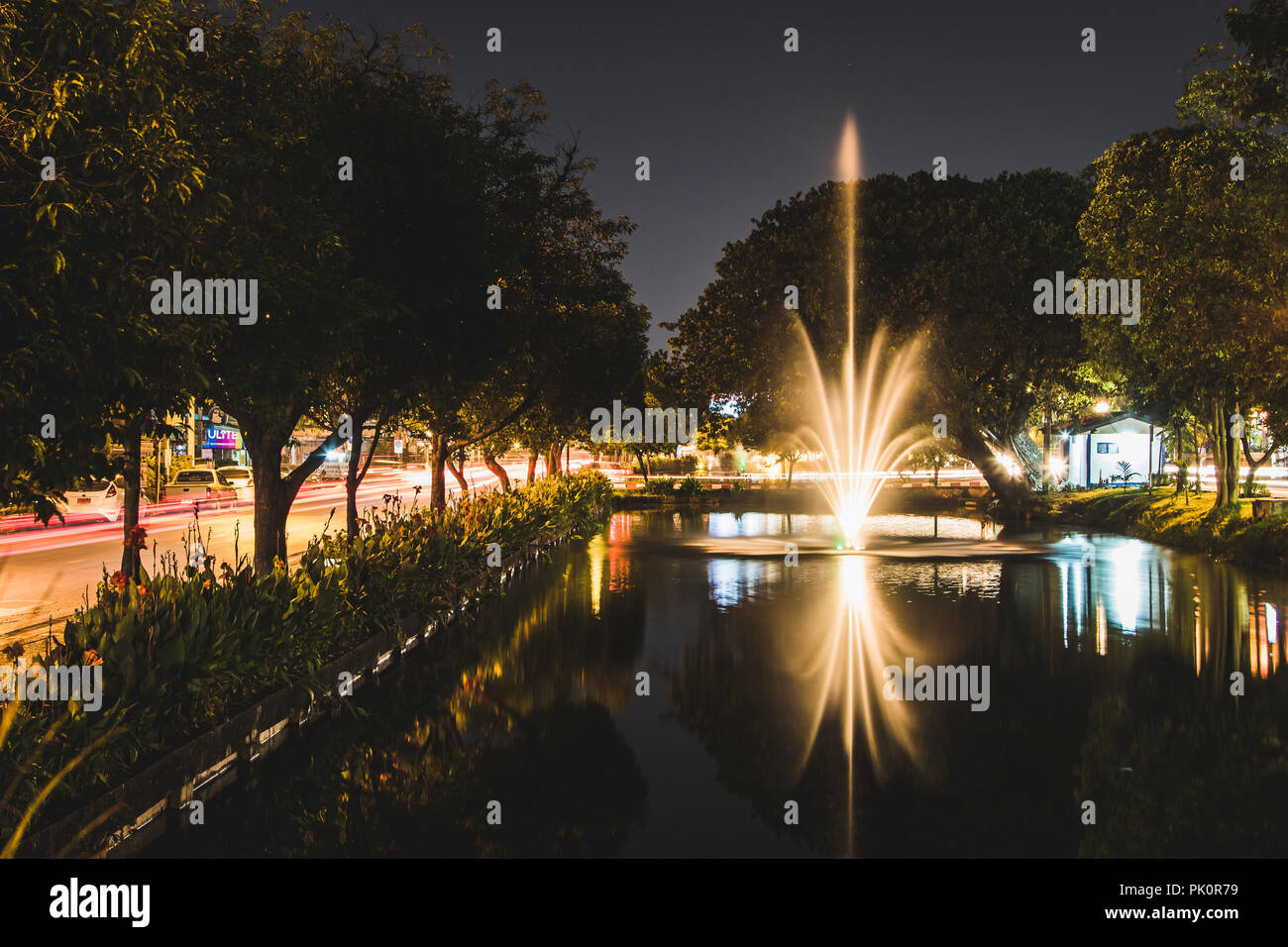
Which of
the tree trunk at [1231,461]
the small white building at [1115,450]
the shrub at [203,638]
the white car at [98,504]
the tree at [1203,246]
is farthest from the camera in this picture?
the small white building at [1115,450]

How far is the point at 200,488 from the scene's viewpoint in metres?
42.4

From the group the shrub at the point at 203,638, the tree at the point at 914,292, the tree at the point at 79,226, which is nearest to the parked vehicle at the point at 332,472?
the tree at the point at 914,292

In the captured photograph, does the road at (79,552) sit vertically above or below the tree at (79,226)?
below

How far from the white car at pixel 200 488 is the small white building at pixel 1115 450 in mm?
43448

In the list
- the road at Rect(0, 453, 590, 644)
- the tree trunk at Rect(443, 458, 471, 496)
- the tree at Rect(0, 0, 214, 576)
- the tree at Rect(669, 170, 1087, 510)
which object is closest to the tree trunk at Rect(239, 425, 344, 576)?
the road at Rect(0, 453, 590, 644)

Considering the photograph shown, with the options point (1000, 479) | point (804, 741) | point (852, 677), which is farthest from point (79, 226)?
point (1000, 479)

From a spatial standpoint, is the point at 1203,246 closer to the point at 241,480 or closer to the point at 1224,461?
the point at 1224,461

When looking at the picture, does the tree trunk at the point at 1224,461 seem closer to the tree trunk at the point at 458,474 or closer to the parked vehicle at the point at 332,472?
the tree trunk at the point at 458,474

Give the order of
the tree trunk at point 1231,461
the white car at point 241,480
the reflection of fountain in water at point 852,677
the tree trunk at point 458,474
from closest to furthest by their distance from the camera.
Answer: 1. the reflection of fountain in water at point 852,677
2. the tree trunk at point 458,474
3. the tree trunk at point 1231,461
4. the white car at point 241,480

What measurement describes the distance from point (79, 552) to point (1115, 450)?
5059cm

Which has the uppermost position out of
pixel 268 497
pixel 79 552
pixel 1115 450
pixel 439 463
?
pixel 1115 450

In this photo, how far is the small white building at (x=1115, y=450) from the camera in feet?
174

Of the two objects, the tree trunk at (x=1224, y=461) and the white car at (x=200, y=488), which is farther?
the white car at (x=200, y=488)
